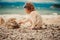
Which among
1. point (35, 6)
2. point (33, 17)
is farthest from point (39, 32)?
point (35, 6)

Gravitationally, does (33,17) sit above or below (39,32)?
above

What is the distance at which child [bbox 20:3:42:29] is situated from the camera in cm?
141

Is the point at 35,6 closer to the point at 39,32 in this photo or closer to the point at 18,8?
the point at 18,8

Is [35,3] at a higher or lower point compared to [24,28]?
higher

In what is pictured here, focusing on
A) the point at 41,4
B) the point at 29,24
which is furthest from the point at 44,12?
the point at 29,24

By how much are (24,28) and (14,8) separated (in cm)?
27

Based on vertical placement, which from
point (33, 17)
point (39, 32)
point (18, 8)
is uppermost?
point (18, 8)

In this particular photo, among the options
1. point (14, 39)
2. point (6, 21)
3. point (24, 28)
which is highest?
point (6, 21)

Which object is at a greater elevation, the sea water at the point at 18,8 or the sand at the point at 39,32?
the sea water at the point at 18,8

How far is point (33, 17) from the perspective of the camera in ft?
4.62

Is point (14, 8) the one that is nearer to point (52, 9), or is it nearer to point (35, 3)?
point (35, 3)

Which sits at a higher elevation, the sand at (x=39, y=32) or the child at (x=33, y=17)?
the child at (x=33, y=17)

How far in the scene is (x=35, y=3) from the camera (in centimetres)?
142

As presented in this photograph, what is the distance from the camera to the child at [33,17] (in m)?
1.41
